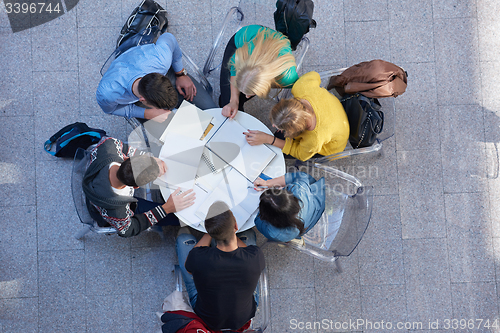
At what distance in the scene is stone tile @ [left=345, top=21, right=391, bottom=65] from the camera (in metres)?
2.62

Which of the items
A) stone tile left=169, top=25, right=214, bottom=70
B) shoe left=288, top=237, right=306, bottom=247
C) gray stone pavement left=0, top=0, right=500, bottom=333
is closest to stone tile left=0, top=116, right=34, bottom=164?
gray stone pavement left=0, top=0, right=500, bottom=333

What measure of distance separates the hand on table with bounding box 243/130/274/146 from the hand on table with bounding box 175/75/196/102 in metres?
0.53

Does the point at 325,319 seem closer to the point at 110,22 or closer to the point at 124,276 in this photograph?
the point at 124,276

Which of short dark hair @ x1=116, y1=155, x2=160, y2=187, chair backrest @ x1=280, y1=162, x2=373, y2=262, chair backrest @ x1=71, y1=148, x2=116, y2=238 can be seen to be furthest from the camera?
→ chair backrest @ x1=280, y1=162, x2=373, y2=262

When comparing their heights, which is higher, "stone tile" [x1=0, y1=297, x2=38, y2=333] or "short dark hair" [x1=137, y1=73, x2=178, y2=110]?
"short dark hair" [x1=137, y1=73, x2=178, y2=110]

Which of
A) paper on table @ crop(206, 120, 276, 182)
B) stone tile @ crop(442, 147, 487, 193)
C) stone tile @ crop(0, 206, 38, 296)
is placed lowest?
stone tile @ crop(0, 206, 38, 296)

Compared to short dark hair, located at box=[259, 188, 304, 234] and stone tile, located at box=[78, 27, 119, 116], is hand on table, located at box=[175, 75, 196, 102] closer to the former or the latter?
stone tile, located at box=[78, 27, 119, 116]

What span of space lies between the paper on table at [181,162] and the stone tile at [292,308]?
1.16m

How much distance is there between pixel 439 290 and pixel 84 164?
8.86ft

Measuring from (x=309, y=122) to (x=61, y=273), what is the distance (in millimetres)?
2156

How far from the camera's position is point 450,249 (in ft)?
8.36

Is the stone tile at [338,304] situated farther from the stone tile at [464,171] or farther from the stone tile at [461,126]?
the stone tile at [461,126]

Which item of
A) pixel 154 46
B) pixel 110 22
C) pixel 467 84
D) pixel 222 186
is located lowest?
pixel 222 186

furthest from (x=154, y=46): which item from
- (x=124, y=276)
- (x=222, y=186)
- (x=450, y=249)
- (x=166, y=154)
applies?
(x=450, y=249)
